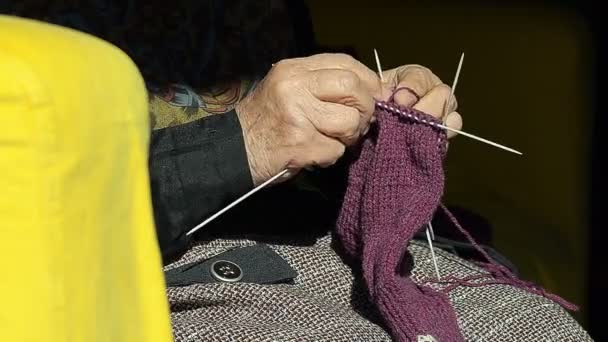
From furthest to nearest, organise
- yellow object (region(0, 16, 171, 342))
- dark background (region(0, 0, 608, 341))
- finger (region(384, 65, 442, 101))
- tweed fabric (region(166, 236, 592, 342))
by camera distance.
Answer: dark background (region(0, 0, 608, 341)) < finger (region(384, 65, 442, 101)) < tweed fabric (region(166, 236, 592, 342)) < yellow object (region(0, 16, 171, 342))

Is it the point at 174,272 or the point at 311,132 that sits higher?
the point at 311,132

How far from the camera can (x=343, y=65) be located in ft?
3.63

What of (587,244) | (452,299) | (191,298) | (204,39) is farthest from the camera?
(587,244)

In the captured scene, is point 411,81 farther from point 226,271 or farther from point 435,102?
point 226,271

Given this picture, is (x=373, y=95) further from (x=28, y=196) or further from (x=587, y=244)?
(x=587, y=244)

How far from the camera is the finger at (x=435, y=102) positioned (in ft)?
3.81

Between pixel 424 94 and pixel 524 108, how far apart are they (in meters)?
0.61

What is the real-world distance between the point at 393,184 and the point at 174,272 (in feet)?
0.82

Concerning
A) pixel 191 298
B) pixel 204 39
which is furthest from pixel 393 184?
pixel 204 39

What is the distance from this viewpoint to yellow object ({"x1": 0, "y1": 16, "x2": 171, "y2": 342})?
0.58m

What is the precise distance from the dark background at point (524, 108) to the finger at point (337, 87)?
65 centimetres

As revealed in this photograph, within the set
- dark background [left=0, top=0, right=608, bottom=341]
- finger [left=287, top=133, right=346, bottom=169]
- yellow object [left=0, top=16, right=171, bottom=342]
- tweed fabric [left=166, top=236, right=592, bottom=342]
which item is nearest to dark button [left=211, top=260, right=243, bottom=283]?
tweed fabric [left=166, top=236, right=592, bottom=342]

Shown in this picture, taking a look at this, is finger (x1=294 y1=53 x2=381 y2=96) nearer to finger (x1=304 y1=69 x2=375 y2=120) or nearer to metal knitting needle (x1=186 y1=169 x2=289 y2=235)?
finger (x1=304 y1=69 x2=375 y2=120)

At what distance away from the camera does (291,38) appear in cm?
138
